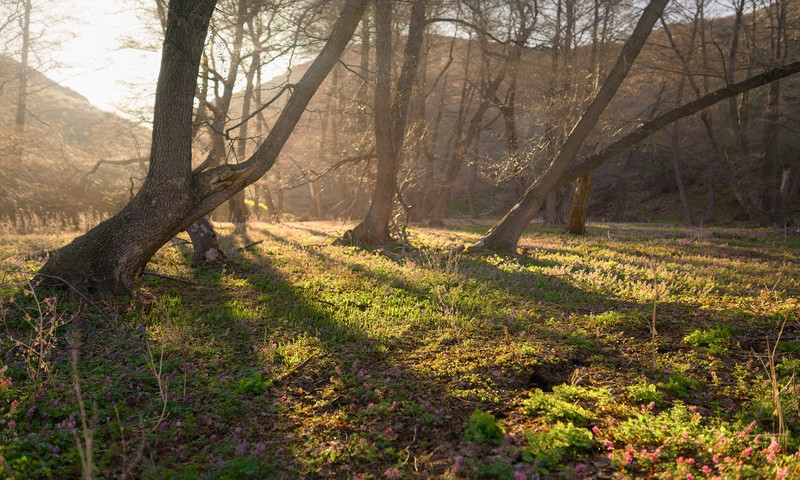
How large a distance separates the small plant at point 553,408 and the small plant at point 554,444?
166mm

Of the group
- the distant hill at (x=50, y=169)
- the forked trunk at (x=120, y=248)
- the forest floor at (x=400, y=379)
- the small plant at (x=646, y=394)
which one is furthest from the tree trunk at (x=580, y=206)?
the distant hill at (x=50, y=169)

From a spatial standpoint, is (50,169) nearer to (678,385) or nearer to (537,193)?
(537,193)

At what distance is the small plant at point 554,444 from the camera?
128 inches

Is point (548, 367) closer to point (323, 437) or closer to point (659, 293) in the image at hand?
point (323, 437)

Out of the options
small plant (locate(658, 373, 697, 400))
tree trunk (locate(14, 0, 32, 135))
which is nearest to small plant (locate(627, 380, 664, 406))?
small plant (locate(658, 373, 697, 400))

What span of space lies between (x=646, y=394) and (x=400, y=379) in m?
2.25

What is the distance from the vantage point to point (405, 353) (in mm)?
5242

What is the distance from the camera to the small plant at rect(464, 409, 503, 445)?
11.7 ft

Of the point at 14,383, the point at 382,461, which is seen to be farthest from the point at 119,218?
the point at 382,461

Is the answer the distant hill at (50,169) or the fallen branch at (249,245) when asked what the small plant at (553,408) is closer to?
the fallen branch at (249,245)

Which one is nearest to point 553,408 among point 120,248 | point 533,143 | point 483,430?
point 483,430

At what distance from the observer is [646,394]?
4.11 m

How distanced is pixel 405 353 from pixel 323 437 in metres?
1.74

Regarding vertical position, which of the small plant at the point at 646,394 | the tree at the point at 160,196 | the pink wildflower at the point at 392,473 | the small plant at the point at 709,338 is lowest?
the pink wildflower at the point at 392,473
